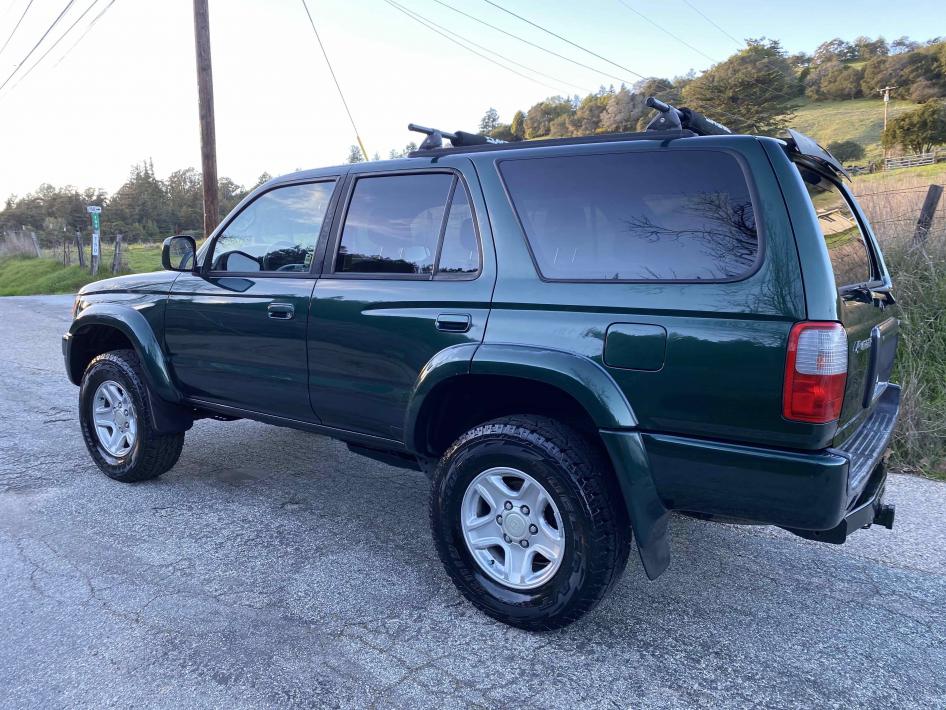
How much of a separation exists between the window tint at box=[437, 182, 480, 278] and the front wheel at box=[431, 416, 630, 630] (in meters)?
0.68

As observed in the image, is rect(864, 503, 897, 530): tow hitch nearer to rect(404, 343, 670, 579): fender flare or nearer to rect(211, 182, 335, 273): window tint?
rect(404, 343, 670, 579): fender flare

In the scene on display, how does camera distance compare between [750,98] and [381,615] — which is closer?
[381,615]

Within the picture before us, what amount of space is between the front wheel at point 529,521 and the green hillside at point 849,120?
56742 millimetres

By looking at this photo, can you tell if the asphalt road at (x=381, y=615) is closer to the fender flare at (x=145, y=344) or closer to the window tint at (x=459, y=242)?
the fender flare at (x=145, y=344)

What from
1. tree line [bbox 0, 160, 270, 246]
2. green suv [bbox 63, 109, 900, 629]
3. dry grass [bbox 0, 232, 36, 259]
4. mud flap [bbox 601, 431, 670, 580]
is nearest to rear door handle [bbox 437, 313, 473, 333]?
green suv [bbox 63, 109, 900, 629]

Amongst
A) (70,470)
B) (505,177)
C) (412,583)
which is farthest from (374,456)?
(70,470)

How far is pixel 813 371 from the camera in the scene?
212cm

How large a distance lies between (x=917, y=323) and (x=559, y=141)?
14.6ft

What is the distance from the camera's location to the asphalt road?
7.65ft

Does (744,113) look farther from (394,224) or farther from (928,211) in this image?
(394,224)

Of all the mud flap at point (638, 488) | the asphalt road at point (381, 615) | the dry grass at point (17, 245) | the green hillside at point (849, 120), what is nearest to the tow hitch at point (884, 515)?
the asphalt road at point (381, 615)

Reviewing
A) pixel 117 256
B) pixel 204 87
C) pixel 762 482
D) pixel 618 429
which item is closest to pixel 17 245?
pixel 117 256

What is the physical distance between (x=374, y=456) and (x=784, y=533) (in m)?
2.21

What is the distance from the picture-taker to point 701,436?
232 centimetres
